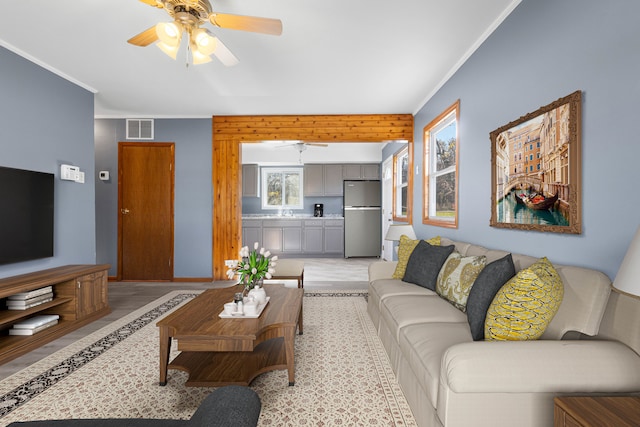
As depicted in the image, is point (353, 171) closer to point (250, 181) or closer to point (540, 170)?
point (250, 181)

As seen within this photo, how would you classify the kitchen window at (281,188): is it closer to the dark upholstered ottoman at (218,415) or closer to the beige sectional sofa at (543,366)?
the beige sectional sofa at (543,366)

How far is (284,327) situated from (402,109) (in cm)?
380

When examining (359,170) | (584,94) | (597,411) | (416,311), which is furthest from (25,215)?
(359,170)

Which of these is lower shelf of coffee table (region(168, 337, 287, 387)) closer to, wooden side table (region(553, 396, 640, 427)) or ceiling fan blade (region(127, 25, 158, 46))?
wooden side table (region(553, 396, 640, 427))

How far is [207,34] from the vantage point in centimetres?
203

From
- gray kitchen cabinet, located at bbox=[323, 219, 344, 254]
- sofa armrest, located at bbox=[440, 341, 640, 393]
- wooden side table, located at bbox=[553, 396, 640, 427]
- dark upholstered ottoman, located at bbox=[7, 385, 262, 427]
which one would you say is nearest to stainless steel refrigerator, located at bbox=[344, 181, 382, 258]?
gray kitchen cabinet, located at bbox=[323, 219, 344, 254]

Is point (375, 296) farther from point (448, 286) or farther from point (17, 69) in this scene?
point (17, 69)

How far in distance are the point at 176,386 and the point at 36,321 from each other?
5.67 ft

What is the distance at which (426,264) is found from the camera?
2736 millimetres

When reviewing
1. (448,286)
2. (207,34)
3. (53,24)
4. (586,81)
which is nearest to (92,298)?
(53,24)

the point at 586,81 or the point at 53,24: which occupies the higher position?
the point at 53,24

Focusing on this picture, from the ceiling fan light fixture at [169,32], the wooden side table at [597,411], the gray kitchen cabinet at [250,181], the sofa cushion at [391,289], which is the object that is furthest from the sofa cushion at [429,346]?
the gray kitchen cabinet at [250,181]

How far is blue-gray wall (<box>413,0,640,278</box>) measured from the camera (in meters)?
1.44

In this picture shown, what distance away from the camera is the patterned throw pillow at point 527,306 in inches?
55.6
